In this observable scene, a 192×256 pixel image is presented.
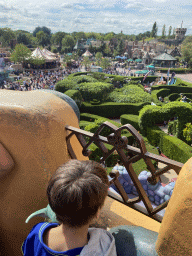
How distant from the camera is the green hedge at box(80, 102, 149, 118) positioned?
18125 millimetres

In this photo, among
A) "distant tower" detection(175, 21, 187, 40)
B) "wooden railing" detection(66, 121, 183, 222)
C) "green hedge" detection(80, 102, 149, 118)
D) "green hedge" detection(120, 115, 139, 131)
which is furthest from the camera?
"distant tower" detection(175, 21, 187, 40)

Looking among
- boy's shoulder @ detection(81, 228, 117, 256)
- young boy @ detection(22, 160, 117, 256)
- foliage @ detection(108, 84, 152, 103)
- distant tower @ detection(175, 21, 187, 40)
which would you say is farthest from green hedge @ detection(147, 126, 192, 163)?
distant tower @ detection(175, 21, 187, 40)

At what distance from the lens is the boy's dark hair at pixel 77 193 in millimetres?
1223

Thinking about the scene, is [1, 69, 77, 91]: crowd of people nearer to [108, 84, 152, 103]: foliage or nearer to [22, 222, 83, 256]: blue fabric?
[108, 84, 152, 103]: foliage

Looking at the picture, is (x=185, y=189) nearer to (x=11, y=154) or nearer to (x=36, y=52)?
(x=11, y=154)

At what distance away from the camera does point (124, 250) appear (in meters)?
1.82

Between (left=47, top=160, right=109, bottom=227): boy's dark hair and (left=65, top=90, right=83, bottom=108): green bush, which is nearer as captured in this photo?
(left=47, top=160, right=109, bottom=227): boy's dark hair

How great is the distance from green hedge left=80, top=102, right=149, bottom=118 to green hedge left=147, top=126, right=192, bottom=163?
5.88 m

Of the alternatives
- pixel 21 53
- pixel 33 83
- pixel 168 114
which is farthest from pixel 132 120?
pixel 21 53

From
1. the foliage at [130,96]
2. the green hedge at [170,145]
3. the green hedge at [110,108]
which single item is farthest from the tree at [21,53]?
the green hedge at [170,145]

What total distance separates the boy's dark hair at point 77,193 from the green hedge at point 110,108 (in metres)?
16.9

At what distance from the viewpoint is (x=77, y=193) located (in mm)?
1206

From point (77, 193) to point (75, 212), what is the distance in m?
0.15

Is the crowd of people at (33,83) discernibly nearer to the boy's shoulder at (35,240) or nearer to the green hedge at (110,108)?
the green hedge at (110,108)
